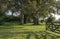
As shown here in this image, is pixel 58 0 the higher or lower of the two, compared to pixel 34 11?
higher

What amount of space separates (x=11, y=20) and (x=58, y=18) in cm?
1205

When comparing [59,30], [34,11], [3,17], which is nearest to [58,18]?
[3,17]

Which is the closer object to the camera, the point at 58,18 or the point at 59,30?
the point at 59,30

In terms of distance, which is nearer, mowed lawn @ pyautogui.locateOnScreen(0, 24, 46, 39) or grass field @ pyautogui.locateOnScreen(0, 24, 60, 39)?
grass field @ pyautogui.locateOnScreen(0, 24, 60, 39)

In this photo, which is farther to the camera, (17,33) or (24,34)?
(17,33)

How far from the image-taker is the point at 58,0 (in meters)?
34.6

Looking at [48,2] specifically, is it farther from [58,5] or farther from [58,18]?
[58,18]

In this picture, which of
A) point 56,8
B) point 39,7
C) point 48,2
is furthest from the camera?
point 56,8

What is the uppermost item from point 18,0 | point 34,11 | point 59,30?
point 18,0

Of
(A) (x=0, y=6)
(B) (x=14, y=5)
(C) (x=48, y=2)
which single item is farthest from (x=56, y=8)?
(A) (x=0, y=6)

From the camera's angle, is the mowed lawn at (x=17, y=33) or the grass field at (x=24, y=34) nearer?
the grass field at (x=24, y=34)

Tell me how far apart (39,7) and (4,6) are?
587 cm

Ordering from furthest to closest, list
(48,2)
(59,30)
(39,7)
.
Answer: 1. (48,2)
2. (39,7)
3. (59,30)

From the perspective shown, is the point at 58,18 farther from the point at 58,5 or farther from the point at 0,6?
the point at 0,6
